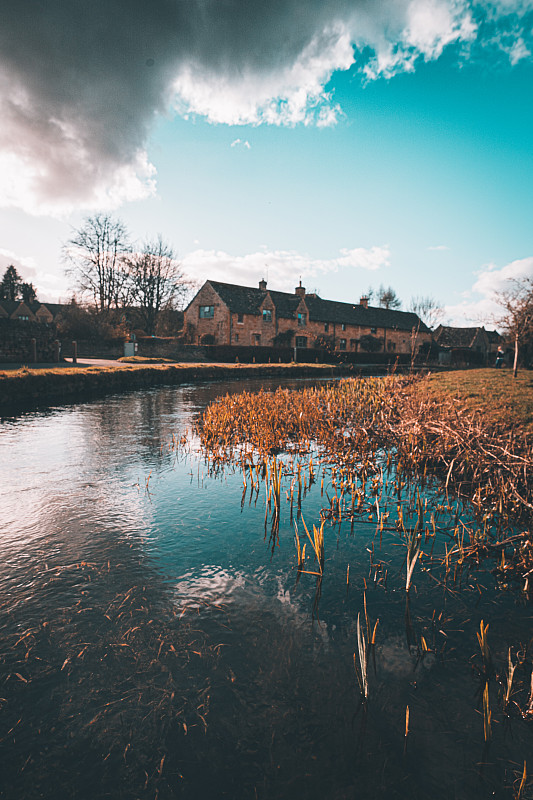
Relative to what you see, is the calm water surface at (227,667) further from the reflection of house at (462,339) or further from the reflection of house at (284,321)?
the reflection of house at (462,339)

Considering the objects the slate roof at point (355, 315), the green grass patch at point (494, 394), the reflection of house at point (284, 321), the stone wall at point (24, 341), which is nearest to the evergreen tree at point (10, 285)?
the reflection of house at point (284, 321)

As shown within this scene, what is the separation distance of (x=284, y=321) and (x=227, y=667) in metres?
51.9

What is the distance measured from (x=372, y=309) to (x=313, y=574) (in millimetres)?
67572

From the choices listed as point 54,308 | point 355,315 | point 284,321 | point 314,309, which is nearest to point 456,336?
point 355,315

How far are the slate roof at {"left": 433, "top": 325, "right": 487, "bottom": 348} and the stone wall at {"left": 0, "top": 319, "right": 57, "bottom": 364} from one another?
222 feet

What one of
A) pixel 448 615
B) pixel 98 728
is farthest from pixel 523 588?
A: pixel 98 728

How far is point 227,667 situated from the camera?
324cm

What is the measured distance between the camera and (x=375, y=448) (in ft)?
29.8

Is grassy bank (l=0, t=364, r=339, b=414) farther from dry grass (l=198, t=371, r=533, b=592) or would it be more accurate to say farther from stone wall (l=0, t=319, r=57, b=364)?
dry grass (l=198, t=371, r=533, b=592)

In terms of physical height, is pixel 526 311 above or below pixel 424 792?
above

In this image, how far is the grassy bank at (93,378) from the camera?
1584cm

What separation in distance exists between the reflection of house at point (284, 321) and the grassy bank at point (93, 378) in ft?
52.2

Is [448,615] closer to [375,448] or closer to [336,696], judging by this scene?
[336,696]

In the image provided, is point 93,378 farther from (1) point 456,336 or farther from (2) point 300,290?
(1) point 456,336
